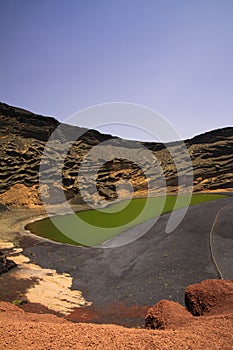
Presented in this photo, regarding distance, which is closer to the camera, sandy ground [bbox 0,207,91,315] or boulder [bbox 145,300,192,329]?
boulder [bbox 145,300,192,329]

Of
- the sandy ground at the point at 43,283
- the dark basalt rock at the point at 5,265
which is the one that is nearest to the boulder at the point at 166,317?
the sandy ground at the point at 43,283

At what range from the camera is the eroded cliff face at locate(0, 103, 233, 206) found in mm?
33625

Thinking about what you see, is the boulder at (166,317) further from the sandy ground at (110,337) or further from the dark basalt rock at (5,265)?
the dark basalt rock at (5,265)

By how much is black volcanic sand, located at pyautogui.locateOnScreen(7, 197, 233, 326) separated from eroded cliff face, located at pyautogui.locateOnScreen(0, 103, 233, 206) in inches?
663

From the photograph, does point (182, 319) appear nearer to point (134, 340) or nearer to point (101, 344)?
point (134, 340)

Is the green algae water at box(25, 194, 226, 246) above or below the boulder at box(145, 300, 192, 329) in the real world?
below

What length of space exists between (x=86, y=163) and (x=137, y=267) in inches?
1133

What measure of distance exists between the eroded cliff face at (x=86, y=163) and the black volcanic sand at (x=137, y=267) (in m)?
16.8

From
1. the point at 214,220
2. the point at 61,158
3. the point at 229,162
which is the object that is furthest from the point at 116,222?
the point at 229,162

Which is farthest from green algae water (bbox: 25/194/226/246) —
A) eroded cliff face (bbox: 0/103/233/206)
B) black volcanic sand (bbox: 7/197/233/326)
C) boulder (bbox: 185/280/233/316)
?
boulder (bbox: 185/280/233/316)

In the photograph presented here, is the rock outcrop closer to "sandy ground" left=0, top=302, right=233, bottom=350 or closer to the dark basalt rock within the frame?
"sandy ground" left=0, top=302, right=233, bottom=350

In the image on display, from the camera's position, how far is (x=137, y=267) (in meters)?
13.2

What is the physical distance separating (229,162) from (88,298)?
44568 mm

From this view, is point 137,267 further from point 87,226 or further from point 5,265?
point 87,226
